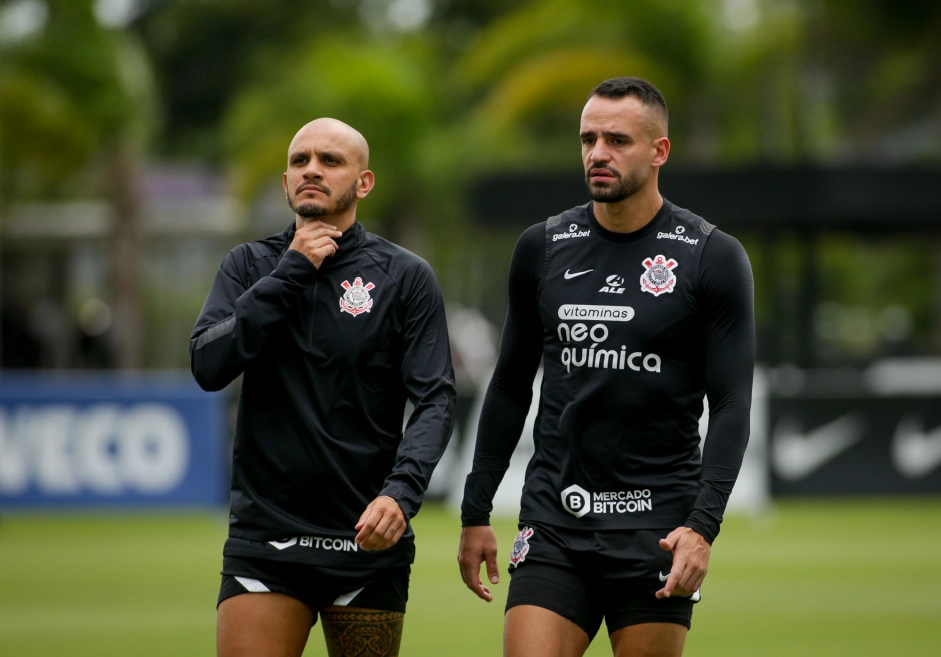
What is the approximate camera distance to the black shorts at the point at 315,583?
5641 mm

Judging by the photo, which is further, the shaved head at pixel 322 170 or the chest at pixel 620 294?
the shaved head at pixel 322 170

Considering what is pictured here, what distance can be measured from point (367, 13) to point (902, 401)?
26652 mm

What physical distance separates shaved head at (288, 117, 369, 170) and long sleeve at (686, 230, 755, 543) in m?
1.24

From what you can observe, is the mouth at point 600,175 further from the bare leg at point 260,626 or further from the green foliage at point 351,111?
the green foliage at point 351,111

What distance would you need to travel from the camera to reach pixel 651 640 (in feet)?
18.1

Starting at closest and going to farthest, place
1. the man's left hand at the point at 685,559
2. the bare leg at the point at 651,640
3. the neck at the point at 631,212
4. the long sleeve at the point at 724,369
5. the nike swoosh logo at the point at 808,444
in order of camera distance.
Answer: the man's left hand at the point at 685,559 < the long sleeve at the point at 724,369 < the bare leg at the point at 651,640 < the neck at the point at 631,212 < the nike swoosh logo at the point at 808,444

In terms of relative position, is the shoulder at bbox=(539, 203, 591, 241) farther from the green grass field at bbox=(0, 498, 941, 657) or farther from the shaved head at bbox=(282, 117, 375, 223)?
the green grass field at bbox=(0, 498, 941, 657)

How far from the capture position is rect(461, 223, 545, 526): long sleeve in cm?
587

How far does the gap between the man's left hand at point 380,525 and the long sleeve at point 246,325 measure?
0.65 meters

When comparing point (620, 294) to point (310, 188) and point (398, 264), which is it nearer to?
point (398, 264)

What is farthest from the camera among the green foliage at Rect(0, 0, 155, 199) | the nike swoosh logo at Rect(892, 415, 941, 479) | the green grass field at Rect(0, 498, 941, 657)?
the green foliage at Rect(0, 0, 155, 199)

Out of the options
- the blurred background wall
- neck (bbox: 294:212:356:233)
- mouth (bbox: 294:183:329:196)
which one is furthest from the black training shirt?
the blurred background wall

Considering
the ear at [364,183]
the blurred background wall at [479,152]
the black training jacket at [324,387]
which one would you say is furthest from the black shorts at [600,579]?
the blurred background wall at [479,152]

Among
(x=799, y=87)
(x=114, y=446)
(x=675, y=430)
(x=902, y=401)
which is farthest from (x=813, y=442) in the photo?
(x=799, y=87)
